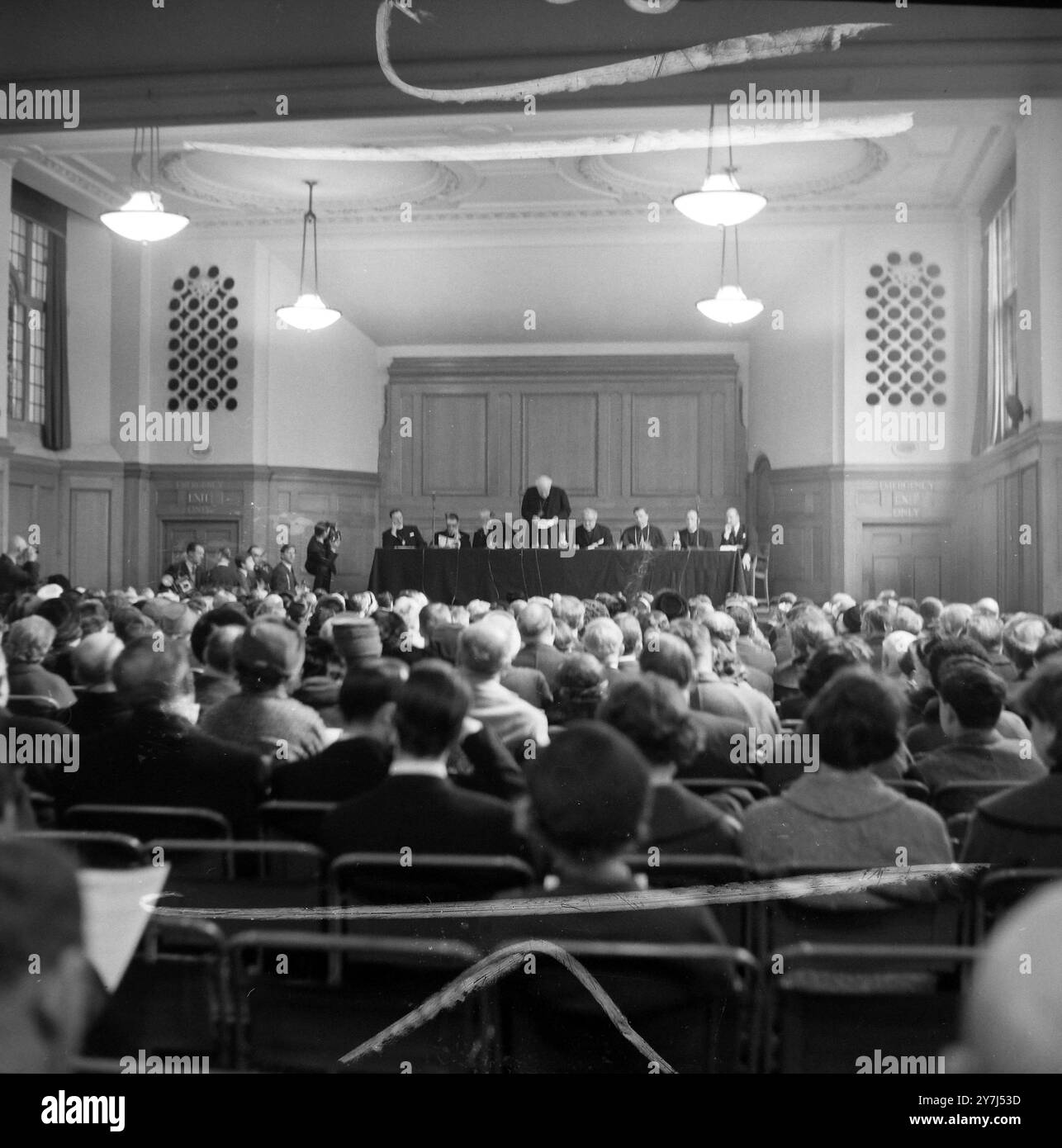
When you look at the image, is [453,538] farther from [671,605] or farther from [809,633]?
[809,633]

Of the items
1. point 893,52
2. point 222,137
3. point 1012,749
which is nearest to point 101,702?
point 1012,749

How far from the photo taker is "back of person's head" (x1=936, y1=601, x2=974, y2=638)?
3.96 m

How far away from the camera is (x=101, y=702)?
9.58 ft

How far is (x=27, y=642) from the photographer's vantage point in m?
3.40

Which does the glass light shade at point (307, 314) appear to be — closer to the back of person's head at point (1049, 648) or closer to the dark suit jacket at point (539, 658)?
the dark suit jacket at point (539, 658)

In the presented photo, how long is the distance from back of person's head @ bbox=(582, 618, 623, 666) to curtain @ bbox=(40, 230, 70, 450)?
8.67m

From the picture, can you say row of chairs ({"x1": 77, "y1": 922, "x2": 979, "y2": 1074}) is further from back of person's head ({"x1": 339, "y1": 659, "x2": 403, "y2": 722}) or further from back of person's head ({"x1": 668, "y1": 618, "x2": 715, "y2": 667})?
back of person's head ({"x1": 668, "y1": 618, "x2": 715, "y2": 667})

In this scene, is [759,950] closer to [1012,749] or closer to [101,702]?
[1012,749]

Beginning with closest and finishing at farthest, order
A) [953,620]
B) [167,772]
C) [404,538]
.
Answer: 1. [167,772]
2. [953,620]
3. [404,538]

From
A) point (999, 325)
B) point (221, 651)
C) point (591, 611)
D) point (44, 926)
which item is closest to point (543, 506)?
point (999, 325)

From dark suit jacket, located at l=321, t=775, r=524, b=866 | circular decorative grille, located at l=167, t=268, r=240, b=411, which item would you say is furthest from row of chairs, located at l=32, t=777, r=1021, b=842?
circular decorative grille, located at l=167, t=268, r=240, b=411

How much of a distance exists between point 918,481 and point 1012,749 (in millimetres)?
8170

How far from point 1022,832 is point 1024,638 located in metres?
1.72

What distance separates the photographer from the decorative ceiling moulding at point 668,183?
923 cm
